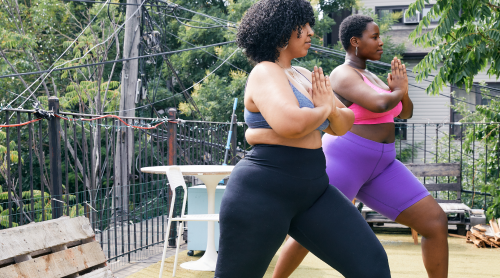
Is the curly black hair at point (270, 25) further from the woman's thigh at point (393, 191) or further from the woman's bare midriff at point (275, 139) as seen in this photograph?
the woman's thigh at point (393, 191)

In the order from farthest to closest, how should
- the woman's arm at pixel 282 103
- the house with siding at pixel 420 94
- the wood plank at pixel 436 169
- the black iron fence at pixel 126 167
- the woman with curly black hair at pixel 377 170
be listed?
the house with siding at pixel 420 94, the wood plank at pixel 436 169, the black iron fence at pixel 126 167, the woman with curly black hair at pixel 377 170, the woman's arm at pixel 282 103

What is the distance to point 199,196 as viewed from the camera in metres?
5.23

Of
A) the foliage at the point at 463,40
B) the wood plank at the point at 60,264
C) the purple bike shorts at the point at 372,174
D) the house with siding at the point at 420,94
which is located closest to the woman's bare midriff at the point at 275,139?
the purple bike shorts at the point at 372,174

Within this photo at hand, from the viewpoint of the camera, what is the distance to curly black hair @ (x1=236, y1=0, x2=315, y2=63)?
6.16 feet

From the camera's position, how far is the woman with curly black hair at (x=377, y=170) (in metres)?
2.54

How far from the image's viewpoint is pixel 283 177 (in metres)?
1.79

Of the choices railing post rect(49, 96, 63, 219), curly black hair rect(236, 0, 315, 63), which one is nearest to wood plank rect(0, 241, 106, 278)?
railing post rect(49, 96, 63, 219)

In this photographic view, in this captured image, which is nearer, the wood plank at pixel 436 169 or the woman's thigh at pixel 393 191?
the woman's thigh at pixel 393 191

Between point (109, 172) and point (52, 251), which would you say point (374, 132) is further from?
point (109, 172)

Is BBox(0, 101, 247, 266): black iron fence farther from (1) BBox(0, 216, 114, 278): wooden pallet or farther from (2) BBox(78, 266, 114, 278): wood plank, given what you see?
(2) BBox(78, 266, 114, 278): wood plank

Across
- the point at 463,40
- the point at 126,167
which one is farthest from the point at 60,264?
the point at 463,40

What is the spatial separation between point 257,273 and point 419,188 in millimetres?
1268

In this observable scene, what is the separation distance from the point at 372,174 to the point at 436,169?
4.60 meters

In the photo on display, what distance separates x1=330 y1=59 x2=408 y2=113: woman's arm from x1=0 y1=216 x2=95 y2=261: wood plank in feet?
6.91
